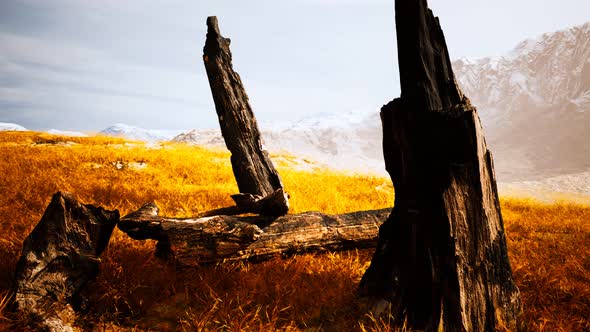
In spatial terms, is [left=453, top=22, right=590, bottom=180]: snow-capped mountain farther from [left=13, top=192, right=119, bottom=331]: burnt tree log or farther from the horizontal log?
[left=13, top=192, right=119, bottom=331]: burnt tree log

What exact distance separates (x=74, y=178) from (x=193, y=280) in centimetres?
550

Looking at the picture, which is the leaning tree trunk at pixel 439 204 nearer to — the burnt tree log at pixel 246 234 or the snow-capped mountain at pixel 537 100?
the burnt tree log at pixel 246 234

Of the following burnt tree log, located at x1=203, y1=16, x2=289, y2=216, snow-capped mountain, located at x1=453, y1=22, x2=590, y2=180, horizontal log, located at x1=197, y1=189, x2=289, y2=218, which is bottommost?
horizontal log, located at x1=197, y1=189, x2=289, y2=218

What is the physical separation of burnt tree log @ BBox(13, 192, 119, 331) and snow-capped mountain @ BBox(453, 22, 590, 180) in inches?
2743

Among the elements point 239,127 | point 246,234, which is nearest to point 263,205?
point 246,234

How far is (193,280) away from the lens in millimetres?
3127

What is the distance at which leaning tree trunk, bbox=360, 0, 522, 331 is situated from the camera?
2.37m

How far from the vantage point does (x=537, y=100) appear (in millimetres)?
98562

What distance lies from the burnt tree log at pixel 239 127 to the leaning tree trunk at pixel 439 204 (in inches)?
110

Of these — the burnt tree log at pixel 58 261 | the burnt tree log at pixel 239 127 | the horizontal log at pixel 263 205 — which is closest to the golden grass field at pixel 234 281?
the burnt tree log at pixel 58 261

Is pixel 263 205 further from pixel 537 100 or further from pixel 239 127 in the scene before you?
pixel 537 100

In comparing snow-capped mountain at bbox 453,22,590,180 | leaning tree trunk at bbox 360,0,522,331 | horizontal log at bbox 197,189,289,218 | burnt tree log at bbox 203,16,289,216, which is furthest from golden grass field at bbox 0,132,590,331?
snow-capped mountain at bbox 453,22,590,180

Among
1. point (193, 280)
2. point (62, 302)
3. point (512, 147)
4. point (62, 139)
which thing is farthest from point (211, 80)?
point (512, 147)

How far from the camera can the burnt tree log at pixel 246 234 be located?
9.87 feet
